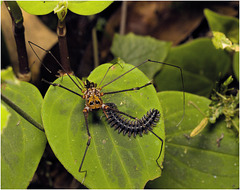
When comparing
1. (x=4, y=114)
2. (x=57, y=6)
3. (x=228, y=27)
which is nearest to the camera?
(x=4, y=114)

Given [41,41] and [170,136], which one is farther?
[41,41]

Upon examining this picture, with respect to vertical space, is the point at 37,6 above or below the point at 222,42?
above

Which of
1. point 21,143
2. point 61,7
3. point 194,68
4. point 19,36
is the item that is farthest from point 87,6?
point 194,68

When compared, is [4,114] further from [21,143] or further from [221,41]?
[221,41]

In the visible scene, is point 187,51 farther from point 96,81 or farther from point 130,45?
point 96,81

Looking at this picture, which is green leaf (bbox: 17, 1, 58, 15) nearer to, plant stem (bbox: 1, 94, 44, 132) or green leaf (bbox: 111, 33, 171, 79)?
plant stem (bbox: 1, 94, 44, 132)

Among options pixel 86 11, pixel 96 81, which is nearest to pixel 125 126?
pixel 96 81
